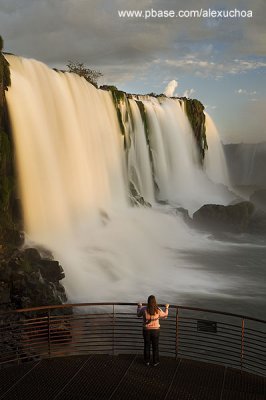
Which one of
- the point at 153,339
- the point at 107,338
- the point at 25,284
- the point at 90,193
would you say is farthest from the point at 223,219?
the point at 153,339

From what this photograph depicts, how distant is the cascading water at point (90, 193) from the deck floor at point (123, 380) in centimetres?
947

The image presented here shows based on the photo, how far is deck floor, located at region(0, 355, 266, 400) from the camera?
27.6ft

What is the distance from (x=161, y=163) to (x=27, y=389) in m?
39.9

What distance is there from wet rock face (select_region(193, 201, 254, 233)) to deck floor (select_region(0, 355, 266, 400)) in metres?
28.9

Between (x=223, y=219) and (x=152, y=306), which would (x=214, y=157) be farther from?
(x=152, y=306)

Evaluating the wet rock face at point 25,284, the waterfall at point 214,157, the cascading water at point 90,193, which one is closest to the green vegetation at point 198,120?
the waterfall at point 214,157

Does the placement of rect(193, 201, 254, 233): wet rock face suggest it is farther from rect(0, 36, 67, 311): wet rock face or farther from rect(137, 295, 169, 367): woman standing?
rect(137, 295, 169, 367): woman standing

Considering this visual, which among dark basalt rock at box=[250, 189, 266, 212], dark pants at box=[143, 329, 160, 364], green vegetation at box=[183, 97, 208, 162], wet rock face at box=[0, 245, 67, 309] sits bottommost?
dark basalt rock at box=[250, 189, 266, 212]

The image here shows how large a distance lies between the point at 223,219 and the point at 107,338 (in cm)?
2474

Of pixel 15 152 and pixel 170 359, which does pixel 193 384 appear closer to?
pixel 170 359

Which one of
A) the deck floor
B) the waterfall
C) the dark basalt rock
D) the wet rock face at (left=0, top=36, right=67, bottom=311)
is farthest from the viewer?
the waterfall

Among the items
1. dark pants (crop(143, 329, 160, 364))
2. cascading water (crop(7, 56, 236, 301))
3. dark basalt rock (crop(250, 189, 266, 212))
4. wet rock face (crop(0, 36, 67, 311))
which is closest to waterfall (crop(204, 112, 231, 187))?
dark basalt rock (crop(250, 189, 266, 212))

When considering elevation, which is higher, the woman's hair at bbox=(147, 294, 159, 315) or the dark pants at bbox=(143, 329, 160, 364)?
the woman's hair at bbox=(147, 294, 159, 315)

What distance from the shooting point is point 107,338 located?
607 inches
